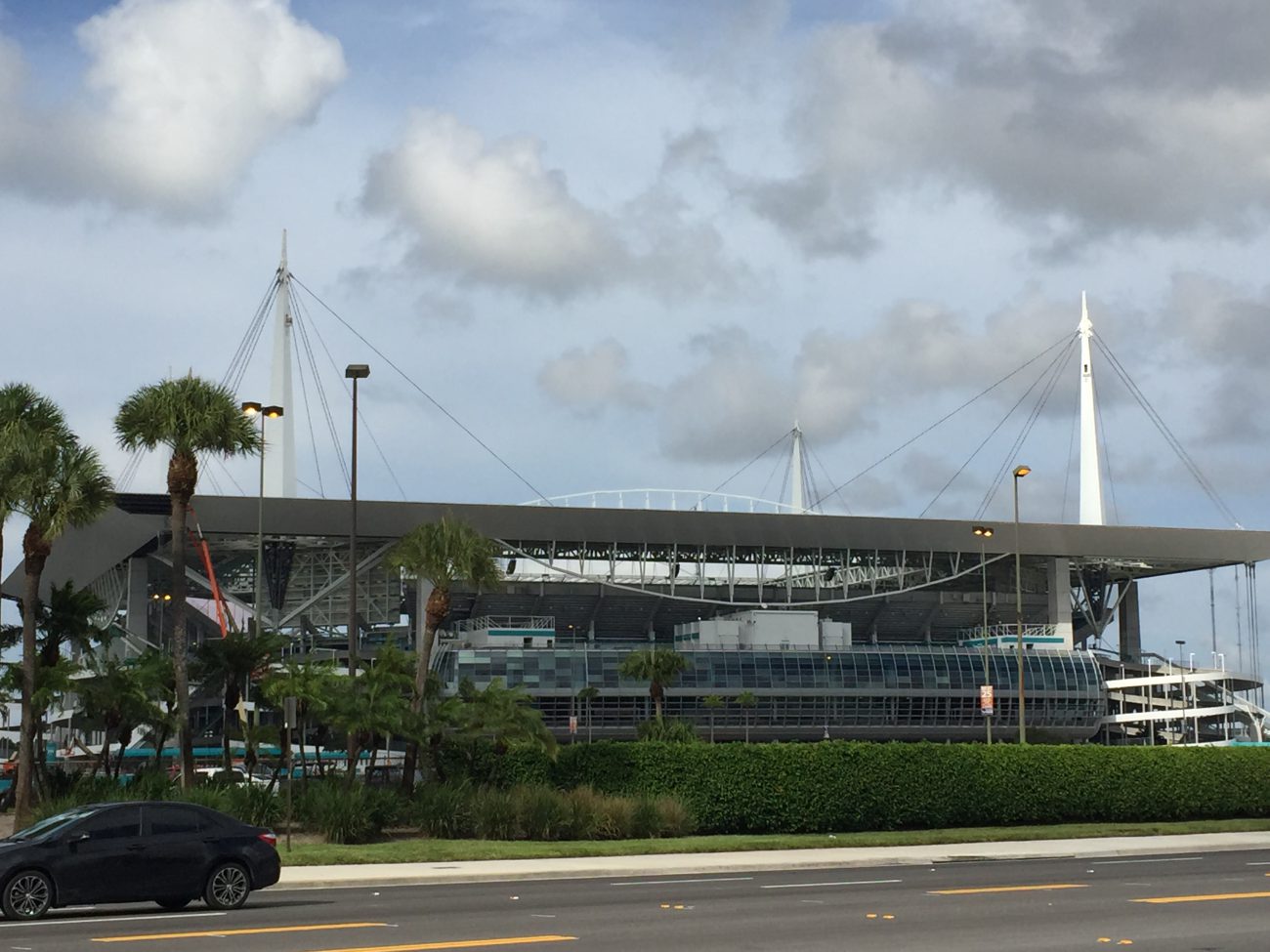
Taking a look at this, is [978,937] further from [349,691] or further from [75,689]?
[75,689]

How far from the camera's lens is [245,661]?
45.0 metres

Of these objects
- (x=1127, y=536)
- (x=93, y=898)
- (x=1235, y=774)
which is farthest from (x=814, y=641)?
(x=93, y=898)

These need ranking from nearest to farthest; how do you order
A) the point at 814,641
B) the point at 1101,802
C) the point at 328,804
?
the point at 328,804
the point at 1101,802
the point at 814,641

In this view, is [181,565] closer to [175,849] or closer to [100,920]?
[175,849]

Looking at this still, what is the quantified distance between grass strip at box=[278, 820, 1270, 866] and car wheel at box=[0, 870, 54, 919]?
10.7m

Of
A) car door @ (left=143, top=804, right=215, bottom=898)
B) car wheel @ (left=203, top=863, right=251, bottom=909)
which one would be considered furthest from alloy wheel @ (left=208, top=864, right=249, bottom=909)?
car door @ (left=143, top=804, right=215, bottom=898)

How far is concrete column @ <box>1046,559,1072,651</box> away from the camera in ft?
393

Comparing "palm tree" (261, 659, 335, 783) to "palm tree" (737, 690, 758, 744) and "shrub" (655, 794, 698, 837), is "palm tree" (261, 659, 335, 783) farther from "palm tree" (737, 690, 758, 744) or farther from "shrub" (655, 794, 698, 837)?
"palm tree" (737, 690, 758, 744)

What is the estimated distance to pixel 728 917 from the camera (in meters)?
20.7

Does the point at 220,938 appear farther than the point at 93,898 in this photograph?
No

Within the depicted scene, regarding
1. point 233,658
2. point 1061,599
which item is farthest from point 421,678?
point 1061,599

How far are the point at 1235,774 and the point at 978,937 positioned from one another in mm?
31944

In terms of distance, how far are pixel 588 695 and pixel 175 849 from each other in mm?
79900

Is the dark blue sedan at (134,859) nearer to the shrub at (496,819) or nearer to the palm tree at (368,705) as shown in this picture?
the shrub at (496,819)
